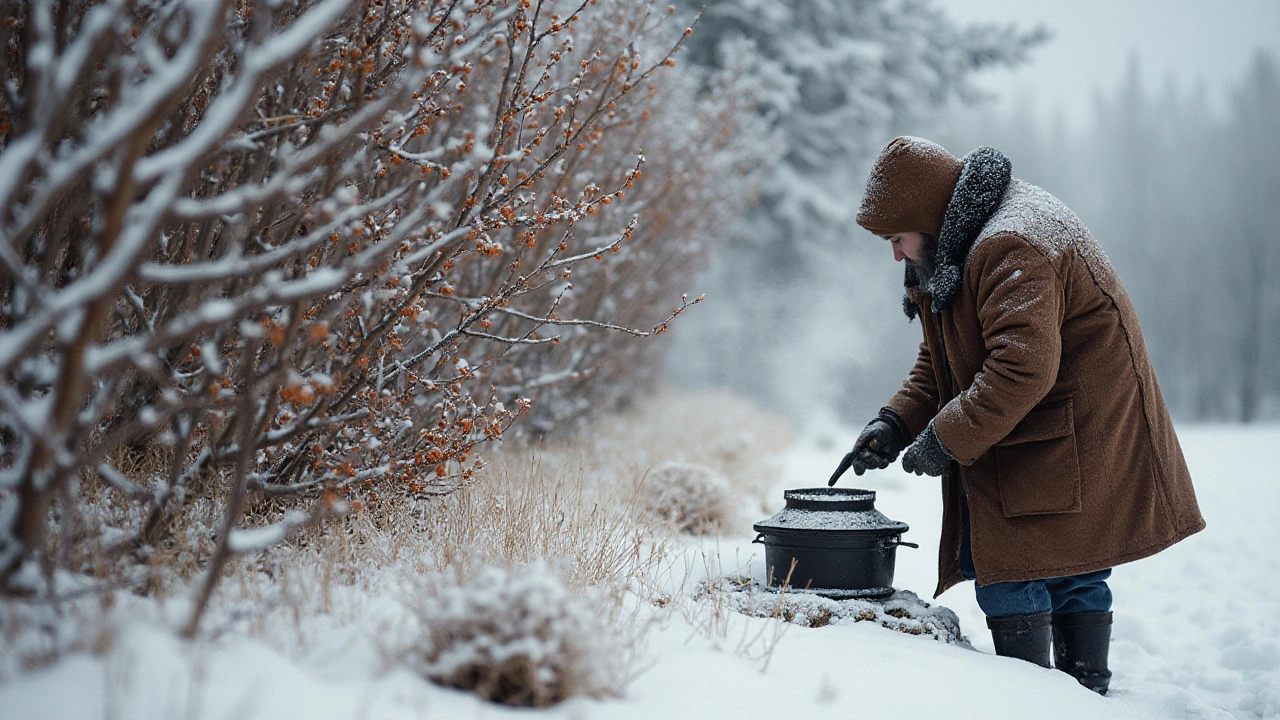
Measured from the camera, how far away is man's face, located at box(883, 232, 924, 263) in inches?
125

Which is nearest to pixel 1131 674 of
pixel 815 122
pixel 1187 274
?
pixel 815 122

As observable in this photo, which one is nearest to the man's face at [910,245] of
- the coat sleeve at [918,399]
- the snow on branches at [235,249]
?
the coat sleeve at [918,399]

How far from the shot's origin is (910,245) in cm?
321

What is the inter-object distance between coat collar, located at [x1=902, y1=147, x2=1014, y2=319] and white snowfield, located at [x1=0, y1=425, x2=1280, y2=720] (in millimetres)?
1192

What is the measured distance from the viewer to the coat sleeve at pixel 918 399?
139 inches

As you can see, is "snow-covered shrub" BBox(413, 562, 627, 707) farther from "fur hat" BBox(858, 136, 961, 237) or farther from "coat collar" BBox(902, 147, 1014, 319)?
"fur hat" BBox(858, 136, 961, 237)

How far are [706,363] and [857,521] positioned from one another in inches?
502

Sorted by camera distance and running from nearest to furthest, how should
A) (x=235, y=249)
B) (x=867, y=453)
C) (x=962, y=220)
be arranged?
(x=235, y=249) < (x=962, y=220) < (x=867, y=453)

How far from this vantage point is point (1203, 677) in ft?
11.6

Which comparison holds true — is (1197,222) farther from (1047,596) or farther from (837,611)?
(837,611)

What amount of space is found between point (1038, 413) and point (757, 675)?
1.41 m

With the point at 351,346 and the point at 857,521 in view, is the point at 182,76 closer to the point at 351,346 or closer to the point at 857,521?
the point at 351,346

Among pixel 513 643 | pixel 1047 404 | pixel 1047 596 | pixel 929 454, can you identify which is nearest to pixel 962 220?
pixel 1047 404

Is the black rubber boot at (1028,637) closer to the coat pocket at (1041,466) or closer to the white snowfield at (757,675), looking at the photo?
the white snowfield at (757,675)
